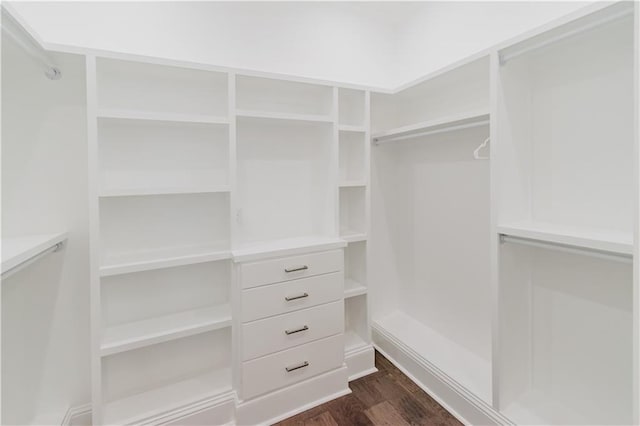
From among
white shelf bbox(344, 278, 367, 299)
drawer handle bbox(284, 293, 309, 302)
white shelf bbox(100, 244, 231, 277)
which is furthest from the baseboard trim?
white shelf bbox(100, 244, 231, 277)

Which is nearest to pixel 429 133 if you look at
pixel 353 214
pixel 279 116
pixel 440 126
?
pixel 440 126

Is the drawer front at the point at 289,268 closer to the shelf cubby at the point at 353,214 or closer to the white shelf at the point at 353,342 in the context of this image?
the shelf cubby at the point at 353,214

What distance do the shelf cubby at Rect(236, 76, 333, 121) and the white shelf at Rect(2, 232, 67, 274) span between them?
1.24 meters

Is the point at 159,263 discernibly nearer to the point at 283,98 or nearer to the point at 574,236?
the point at 283,98

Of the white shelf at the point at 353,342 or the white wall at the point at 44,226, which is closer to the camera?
the white wall at the point at 44,226

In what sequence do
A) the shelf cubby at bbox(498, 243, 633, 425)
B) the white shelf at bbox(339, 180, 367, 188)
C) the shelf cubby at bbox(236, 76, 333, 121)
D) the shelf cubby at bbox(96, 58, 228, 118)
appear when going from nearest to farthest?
the shelf cubby at bbox(498, 243, 633, 425) → the shelf cubby at bbox(96, 58, 228, 118) → the shelf cubby at bbox(236, 76, 333, 121) → the white shelf at bbox(339, 180, 367, 188)

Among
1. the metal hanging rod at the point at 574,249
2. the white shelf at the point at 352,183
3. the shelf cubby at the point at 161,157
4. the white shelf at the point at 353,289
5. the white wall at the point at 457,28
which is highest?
the white wall at the point at 457,28

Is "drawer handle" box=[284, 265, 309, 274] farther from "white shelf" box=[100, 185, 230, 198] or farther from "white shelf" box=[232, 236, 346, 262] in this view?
"white shelf" box=[100, 185, 230, 198]

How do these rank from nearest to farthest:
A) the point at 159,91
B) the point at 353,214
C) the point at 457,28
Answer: the point at 159,91 → the point at 457,28 → the point at 353,214

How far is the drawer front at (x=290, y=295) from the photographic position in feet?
5.74

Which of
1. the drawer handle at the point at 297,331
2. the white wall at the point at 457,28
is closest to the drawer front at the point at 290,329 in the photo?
the drawer handle at the point at 297,331

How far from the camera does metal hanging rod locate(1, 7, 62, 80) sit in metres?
1.14

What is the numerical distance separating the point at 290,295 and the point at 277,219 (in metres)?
0.58

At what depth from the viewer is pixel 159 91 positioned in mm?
1813
